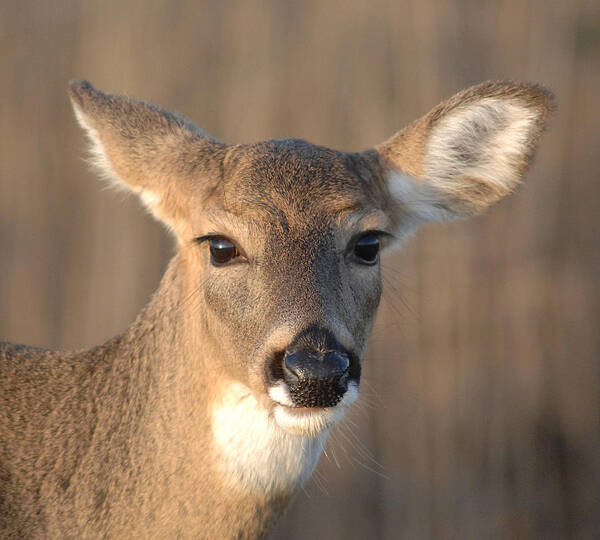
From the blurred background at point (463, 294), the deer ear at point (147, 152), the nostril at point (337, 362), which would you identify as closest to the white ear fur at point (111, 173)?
the deer ear at point (147, 152)

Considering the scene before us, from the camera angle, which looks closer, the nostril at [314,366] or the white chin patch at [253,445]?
the nostril at [314,366]

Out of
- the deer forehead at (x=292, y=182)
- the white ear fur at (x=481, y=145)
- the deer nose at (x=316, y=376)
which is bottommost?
the deer nose at (x=316, y=376)

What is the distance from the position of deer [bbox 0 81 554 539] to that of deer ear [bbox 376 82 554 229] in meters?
0.01

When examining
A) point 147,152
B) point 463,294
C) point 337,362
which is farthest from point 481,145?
point 463,294

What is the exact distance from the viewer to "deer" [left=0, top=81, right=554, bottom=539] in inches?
149

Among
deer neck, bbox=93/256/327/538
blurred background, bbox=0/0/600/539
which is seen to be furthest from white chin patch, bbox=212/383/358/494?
blurred background, bbox=0/0/600/539

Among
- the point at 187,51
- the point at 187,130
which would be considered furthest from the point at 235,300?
the point at 187,51

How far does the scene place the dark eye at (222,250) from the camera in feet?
13.4

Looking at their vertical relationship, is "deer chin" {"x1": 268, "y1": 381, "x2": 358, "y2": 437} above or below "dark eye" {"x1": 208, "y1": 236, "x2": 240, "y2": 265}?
below

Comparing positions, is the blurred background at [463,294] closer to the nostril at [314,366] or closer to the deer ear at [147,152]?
the deer ear at [147,152]

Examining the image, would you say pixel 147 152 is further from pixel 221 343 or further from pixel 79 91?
pixel 221 343

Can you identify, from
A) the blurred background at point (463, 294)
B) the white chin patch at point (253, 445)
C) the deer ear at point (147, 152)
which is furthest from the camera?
the blurred background at point (463, 294)

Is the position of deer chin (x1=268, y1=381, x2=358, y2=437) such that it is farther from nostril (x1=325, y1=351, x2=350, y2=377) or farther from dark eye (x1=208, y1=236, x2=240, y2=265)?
dark eye (x1=208, y1=236, x2=240, y2=265)

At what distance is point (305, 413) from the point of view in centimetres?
360
